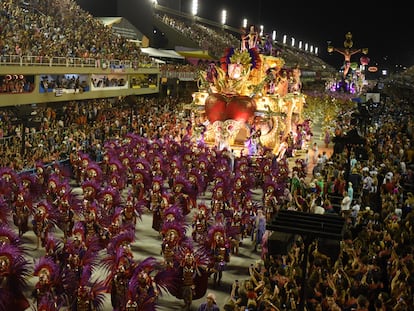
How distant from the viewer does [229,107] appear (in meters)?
23.5

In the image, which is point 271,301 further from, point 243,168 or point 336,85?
point 336,85

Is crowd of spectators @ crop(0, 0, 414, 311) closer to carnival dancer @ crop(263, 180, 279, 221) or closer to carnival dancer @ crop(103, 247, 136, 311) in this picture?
carnival dancer @ crop(263, 180, 279, 221)

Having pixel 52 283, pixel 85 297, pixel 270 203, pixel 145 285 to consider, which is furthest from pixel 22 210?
pixel 270 203

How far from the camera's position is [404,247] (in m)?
9.49

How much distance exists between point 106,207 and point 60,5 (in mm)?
25211

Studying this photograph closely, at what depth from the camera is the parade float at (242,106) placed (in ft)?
76.0

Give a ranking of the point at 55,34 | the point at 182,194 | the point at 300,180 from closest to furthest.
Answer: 1. the point at 182,194
2. the point at 300,180
3. the point at 55,34

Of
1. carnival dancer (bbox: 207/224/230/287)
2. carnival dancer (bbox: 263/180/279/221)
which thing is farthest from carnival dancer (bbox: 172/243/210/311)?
carnival dancer (bbox: 263/180/279/221)

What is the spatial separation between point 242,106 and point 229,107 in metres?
0.57

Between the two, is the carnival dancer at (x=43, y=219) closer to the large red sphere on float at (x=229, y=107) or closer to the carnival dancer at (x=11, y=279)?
the carnival dancer at (x=11, y=279)

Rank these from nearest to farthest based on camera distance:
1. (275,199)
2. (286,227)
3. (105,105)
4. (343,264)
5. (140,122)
Result: (286,227) < (343,264) < (275,199) < (140,122) < (105,105)

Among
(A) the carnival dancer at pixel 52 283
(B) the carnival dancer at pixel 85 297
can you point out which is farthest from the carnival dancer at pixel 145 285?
(A) the carnival dancer at pixel 52 283

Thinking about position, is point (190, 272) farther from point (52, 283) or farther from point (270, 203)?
point (270, 203)

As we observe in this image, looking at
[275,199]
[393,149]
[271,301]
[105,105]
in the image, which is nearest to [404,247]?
[271,301]
